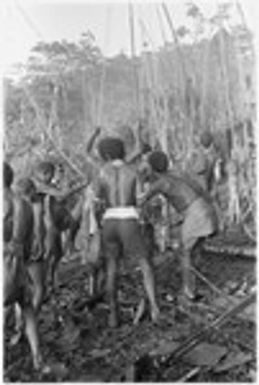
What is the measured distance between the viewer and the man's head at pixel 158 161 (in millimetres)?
3045

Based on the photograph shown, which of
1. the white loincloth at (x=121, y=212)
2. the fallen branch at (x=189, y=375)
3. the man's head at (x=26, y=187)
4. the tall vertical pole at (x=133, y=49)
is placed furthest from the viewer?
the tall vertical pole at (x=133, y=49)

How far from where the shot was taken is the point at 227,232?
10.2 ft

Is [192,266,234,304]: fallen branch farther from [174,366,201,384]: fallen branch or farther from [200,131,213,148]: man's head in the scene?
[200,131,213,148]: man's head

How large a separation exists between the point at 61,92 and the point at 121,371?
1.24 meters

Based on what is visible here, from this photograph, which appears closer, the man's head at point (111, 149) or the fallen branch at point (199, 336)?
the fallen branch at point (199, 336)

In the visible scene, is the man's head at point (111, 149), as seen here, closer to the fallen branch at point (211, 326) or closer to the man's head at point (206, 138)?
the man's head at point (206, 138)

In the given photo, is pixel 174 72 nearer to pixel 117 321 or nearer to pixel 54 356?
pixel 117 321

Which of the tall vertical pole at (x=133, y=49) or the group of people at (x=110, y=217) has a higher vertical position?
the tall vertical pole at (x=133, y=49)

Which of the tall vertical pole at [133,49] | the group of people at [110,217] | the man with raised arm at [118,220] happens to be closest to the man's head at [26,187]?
the group of people at [110,217]

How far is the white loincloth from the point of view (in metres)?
2.97

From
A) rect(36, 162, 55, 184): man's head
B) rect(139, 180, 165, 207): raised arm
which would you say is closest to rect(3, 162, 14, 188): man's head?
rect(36, 162, 55, 184): man's head

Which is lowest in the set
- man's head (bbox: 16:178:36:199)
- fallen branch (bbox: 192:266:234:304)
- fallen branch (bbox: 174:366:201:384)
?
fallen branch (bbox: 174:366:201:384)

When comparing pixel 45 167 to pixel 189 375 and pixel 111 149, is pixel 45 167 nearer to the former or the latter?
pixel 111 149

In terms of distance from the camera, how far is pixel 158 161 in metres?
3.05
